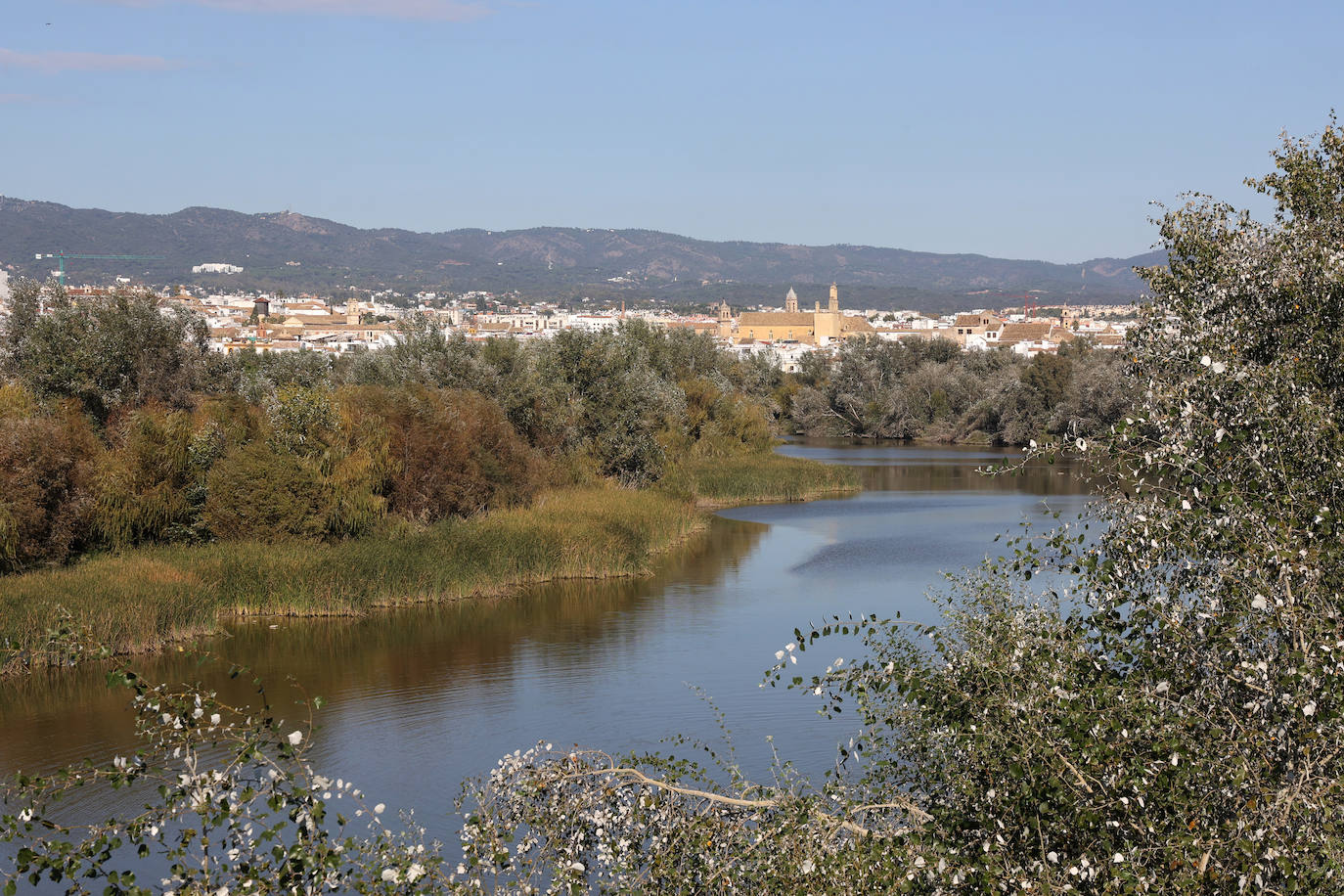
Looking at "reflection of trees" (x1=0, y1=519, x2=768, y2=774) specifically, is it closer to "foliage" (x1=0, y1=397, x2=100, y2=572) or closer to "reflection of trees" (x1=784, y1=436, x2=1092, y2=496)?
"foliage" (x1=0, y1=397, x2=100, y2=572)

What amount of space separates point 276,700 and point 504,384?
1712 cm

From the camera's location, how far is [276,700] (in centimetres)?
1695

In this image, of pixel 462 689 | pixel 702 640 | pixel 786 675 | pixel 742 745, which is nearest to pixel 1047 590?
pixel 742 745

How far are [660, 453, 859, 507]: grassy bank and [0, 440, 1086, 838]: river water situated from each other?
7283 millimetres

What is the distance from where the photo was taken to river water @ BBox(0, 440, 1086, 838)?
1478cm

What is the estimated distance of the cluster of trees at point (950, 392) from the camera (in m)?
59.1

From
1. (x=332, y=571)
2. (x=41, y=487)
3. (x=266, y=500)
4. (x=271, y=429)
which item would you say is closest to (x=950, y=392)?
(x=271, y=429)

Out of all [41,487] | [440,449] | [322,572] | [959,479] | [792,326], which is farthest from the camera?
[792,326]

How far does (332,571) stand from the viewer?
22.0m

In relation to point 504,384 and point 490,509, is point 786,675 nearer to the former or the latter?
point 490,509

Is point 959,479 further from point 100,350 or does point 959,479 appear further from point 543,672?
point 543,672

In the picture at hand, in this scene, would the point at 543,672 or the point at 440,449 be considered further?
the point at 440,449

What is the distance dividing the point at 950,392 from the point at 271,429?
4974cm

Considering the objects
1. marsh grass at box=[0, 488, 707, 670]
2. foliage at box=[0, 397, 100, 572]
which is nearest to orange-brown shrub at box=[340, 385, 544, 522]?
marsh grass at box=[0, 488, 707, 670]
